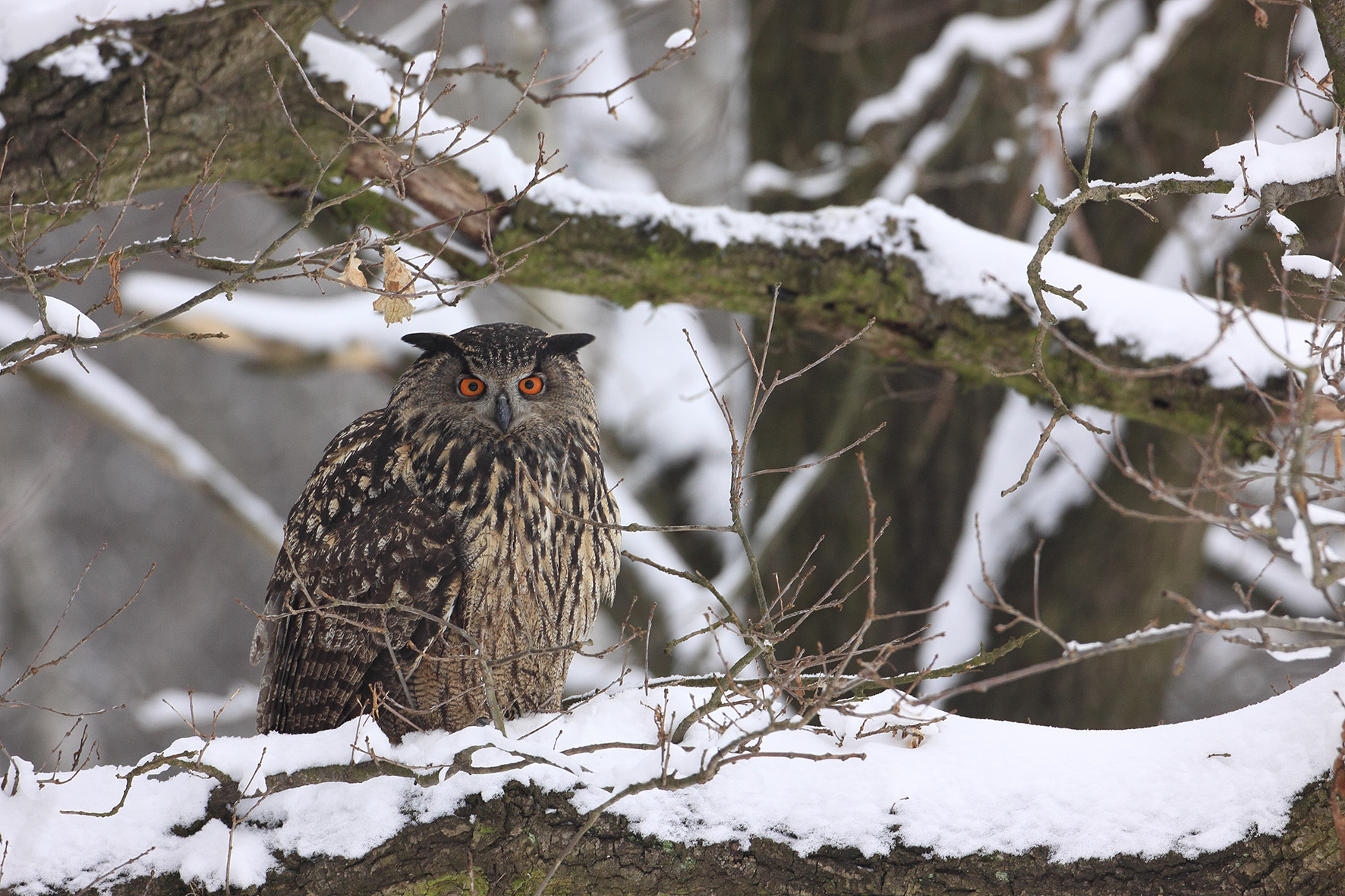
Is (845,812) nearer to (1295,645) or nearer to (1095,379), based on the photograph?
(1295,645)

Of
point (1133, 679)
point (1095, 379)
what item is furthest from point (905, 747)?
point (1133, 679)

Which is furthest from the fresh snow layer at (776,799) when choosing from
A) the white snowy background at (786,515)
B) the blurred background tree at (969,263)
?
the blurred background tree at (969,263)

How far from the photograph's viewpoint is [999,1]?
566 cm

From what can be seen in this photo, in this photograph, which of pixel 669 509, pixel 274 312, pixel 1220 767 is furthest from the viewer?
pixel 669 509

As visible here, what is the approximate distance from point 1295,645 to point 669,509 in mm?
4999

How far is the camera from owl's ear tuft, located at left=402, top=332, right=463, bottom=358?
9.94 feet

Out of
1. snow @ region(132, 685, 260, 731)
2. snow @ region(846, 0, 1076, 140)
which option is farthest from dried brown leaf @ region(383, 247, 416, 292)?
snow @ region(846, 0, 1076, 140)

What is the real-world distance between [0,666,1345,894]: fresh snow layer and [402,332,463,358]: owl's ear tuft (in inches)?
47.0

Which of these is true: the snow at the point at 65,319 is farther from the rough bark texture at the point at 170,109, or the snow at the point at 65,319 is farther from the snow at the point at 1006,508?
the snow at the point at 1006,508

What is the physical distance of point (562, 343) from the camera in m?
3.15

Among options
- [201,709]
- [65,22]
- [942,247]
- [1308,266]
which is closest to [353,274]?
[65,22]

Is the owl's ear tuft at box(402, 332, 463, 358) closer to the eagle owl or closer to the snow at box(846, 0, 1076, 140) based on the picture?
the eagle owl

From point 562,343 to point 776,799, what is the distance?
153cm

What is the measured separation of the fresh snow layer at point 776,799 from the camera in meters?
2.04
